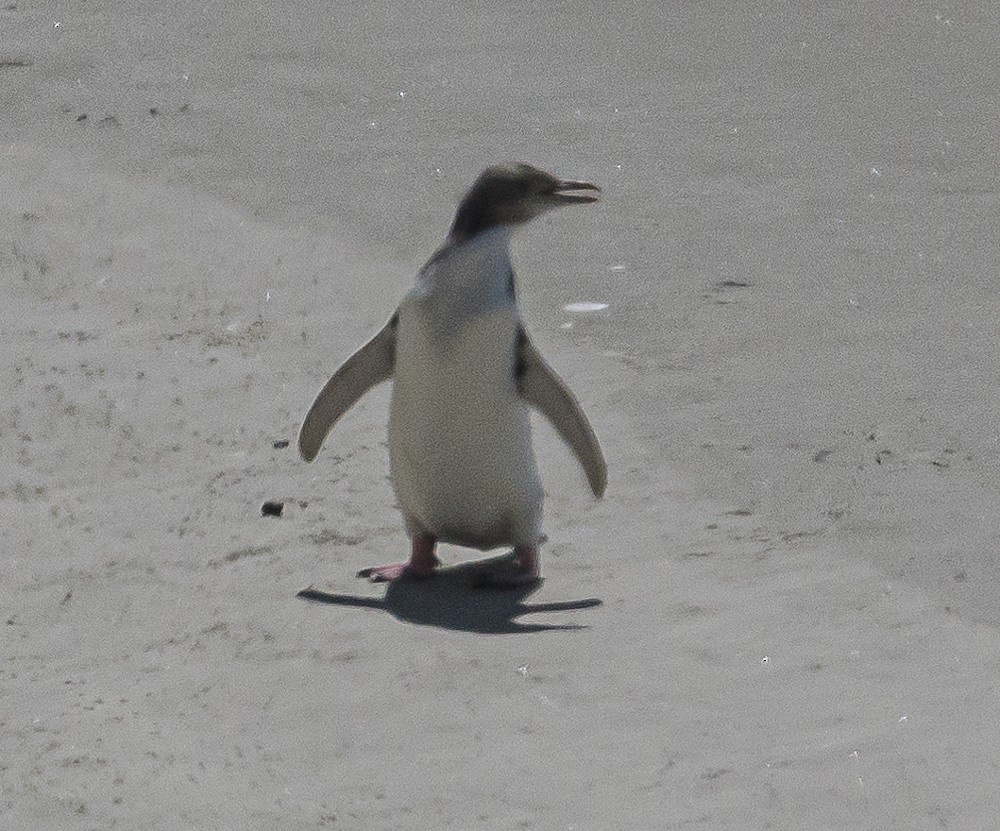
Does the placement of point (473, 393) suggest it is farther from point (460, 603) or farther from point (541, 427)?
point (541, 427)

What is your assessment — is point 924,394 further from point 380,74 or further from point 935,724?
point 380,74

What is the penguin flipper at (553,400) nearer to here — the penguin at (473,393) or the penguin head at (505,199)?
the penguin at (473,393)

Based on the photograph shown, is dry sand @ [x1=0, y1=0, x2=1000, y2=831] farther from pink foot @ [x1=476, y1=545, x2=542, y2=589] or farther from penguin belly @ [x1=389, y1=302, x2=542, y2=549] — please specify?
penguin belly @ [x1=389, y1=302, x2=542, y2=549]

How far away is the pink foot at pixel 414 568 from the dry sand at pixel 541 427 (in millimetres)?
52

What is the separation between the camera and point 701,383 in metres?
6.13

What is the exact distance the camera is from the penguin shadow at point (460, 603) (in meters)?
4.46

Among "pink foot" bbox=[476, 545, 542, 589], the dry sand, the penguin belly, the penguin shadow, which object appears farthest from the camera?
"pink foot" bbox=[476, 545, 542, 589]

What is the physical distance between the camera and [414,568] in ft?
15.6

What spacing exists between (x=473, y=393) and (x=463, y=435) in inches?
4.4

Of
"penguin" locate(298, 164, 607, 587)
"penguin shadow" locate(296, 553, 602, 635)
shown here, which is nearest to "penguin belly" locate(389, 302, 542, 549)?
"penguin" locate(298, 164, 607, 587)

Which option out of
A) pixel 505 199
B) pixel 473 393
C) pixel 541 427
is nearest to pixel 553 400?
pixel 473 393

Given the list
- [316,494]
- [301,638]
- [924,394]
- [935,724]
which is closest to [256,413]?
[316,494]

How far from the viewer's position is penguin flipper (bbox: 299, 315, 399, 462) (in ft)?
15.7

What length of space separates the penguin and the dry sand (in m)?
0.17
